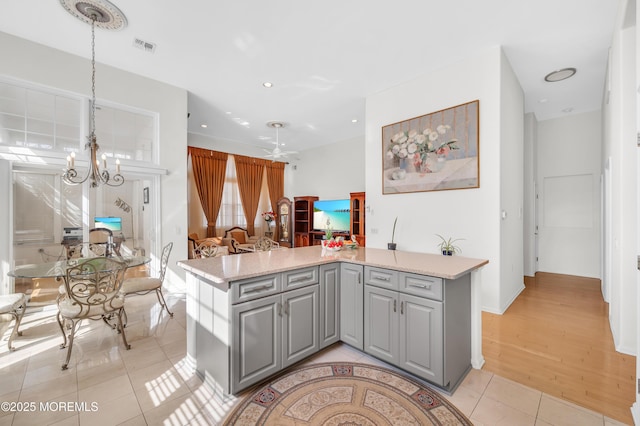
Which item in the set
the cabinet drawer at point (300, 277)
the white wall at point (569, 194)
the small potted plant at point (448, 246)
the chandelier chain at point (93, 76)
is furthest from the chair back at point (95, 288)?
the white wall at point (569, 194)

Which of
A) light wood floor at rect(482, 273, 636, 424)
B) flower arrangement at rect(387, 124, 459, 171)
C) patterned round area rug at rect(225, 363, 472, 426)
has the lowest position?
light wood floor at rect(482, 273, 636, 424)

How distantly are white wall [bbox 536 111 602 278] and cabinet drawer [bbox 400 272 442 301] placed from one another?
5505mm

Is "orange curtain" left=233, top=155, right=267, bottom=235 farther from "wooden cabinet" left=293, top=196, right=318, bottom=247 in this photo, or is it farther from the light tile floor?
the light tile floor

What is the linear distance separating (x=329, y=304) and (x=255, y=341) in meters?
0.76

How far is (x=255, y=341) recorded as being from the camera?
76.0 inches

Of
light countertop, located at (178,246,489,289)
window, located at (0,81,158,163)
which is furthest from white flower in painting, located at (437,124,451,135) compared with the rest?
window, located at (0,81,158,163)

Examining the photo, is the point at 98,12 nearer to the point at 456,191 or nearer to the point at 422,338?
the point at 422,338

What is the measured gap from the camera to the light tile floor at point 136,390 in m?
1.70

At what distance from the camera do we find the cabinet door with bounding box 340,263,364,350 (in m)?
2.37

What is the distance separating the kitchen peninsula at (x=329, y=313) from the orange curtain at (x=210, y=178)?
493 cm

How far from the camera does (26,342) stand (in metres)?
2.65

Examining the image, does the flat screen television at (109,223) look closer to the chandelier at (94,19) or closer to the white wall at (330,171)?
the chandelier at (94,19)

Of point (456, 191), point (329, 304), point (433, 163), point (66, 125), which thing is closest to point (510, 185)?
point (456, 191)

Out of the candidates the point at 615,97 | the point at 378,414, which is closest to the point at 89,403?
the point at 378,414
